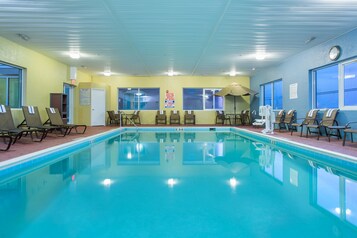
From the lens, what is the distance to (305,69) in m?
7.58

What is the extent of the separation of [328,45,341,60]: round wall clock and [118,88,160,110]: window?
26.4 feet

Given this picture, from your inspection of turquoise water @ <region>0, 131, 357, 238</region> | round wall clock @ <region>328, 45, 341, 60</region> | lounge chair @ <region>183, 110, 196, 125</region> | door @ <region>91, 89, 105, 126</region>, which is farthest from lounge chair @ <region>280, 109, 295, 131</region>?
door @ <region>91, 89, 105, 126</region>

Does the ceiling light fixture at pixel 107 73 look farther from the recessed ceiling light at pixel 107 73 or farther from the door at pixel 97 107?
the door at pixel 97 107

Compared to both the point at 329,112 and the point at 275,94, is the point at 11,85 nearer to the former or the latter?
the point at 329,112

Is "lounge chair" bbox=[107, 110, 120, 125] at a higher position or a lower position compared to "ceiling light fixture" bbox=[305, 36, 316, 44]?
lower

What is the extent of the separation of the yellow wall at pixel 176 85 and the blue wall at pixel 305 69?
226 centimetres

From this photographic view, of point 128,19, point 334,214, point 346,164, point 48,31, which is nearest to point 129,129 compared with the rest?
point 48,31

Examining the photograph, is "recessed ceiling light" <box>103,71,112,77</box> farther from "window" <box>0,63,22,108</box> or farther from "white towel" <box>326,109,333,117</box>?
"white towel" <box>326,109,333,117</box>

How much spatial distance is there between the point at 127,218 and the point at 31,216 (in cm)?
79

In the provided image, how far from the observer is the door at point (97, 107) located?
11.1 metres

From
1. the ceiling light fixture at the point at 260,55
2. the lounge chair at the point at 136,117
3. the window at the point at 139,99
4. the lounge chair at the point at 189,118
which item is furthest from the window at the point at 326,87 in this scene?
the lounge chair at the point at 136,117

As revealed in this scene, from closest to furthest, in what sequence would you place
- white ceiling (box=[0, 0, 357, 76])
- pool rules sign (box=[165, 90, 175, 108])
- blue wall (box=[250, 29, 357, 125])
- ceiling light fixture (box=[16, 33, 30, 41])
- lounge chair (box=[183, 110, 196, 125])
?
white ceiling (box=[0, 0, 357, 76]) → blue wall (box=[250, 29, 357, 125]) → ceiling light fixture (box=[16, 33, 30, 41]) → lounge chair (box=[183, 110, 196, 125]) → pool rules sign (box=[165, 90, 175, 108])

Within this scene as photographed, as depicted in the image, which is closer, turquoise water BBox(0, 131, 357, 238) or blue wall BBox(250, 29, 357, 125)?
turquoise water BBox(0, 131, 357, 238)

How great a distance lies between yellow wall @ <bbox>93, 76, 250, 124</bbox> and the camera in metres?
12.4
